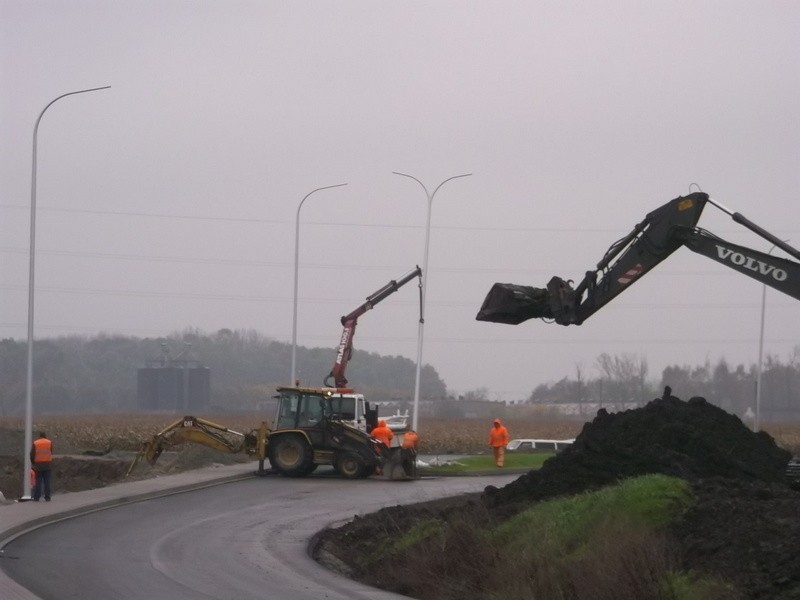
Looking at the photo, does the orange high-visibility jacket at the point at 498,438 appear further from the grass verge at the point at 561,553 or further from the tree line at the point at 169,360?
the tree line at the point at 169,360

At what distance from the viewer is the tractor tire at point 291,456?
32.7 metres

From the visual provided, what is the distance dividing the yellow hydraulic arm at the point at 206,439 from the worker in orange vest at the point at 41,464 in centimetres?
774

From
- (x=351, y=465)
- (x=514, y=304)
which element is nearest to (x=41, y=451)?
(x=351, y=465)

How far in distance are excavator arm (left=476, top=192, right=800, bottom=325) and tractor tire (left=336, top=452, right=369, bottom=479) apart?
13108 millimetres

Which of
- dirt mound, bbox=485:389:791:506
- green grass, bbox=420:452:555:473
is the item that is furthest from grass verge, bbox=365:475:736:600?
green grass, bbox=420:452:555:473

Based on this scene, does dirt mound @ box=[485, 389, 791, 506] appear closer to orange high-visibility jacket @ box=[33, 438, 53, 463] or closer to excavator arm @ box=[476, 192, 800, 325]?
excavator arm @ box=[476, 192, 800, 325]

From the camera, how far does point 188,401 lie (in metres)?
94.1

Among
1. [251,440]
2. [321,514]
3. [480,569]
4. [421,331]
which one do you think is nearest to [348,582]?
[480,569]

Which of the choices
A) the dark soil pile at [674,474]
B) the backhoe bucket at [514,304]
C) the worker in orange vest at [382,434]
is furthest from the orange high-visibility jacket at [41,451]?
the worker in orange vest at [382,434]

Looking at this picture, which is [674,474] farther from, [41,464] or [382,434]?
[382,434]

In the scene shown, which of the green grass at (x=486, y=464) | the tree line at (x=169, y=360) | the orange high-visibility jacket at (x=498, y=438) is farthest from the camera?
the tree line at (x=169, y=360)

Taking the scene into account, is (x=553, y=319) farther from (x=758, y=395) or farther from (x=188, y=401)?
(x=188, y=401)

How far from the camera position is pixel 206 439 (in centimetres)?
3322

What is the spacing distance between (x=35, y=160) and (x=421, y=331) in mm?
19135
